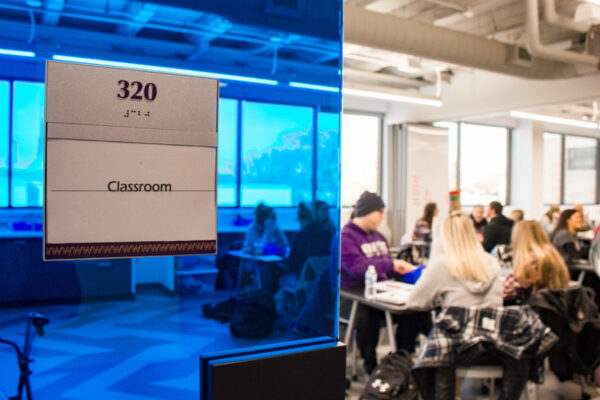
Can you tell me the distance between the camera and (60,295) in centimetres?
54

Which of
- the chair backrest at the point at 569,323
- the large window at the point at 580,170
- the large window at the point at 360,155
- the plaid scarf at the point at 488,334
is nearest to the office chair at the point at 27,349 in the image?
the plaid scarf at the point at 488,334

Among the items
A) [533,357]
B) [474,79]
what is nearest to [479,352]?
[533,357]

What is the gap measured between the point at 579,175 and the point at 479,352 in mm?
12669

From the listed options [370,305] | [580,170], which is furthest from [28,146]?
[580,170]

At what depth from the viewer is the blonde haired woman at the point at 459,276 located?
10.1 ft

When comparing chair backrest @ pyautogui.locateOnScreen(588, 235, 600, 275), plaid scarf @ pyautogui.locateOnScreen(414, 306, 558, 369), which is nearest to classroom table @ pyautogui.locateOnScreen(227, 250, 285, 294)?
plaid scarf @ pyautogui.locateOnScreen(414, 306, 558, 369)

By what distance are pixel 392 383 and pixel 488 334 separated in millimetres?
578

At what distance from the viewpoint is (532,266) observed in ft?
11.6

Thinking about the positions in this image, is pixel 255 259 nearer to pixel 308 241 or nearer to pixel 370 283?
pixel 308 241

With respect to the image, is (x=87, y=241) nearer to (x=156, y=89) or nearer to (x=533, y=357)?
(x=156, y=89)

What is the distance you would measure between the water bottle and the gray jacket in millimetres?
341

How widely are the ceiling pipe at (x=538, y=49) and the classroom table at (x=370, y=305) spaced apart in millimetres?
3153

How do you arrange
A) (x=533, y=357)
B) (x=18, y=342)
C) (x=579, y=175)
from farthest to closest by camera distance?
(x=579, y=175), (x=533, y=357), (x=18, y=342)

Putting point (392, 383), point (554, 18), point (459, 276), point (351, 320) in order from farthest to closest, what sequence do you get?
1. point (554, 18)
2. point (351, 320)
3. point (459, 276)
4. point (392, 383)
